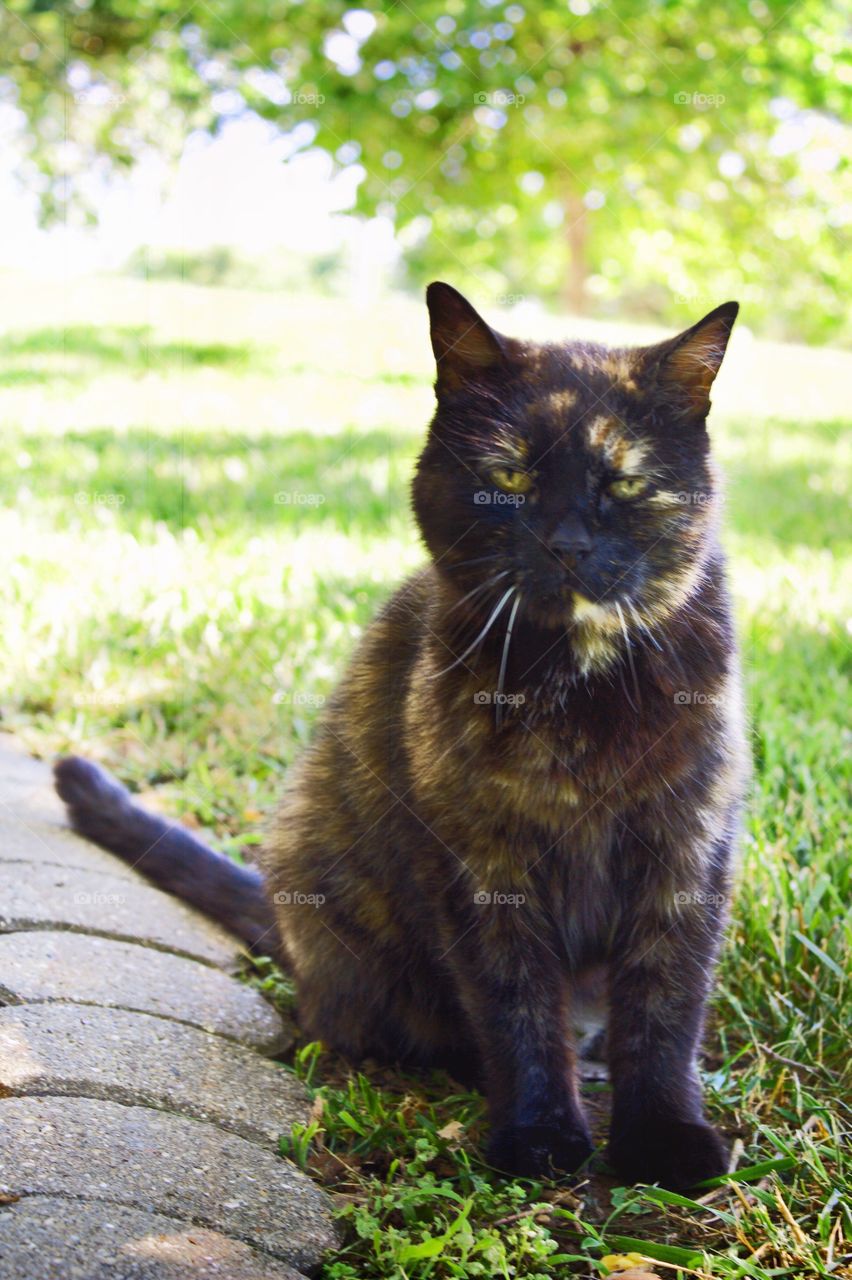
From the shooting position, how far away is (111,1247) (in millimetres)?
1622

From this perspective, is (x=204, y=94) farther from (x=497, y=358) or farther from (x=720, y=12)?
(x=497, y=358)

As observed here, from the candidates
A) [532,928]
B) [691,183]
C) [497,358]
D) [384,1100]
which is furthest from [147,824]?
[691,183]

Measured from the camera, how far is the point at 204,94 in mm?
8805

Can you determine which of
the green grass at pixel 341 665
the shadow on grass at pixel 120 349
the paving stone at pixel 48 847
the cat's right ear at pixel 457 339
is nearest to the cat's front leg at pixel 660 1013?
the green grass at pixel 341 665

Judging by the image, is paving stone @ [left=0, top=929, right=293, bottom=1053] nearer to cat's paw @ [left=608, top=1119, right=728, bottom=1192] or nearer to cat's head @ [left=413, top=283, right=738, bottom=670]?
cat's paw @ [left=608, top=1119, right=728, bottom=1192]

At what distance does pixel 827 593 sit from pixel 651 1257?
3.57 metres

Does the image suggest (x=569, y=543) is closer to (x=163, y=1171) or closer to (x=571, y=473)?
(x=571, y=473)

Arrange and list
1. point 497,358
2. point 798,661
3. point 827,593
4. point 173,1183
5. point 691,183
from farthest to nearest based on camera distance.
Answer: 1. point 691,183
2. point 827,593
3. point 798,661
4. point 497,358
5. point 173,1183

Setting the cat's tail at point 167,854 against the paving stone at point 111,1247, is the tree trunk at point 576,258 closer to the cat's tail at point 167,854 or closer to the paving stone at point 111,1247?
the cat's tail at point 167,854

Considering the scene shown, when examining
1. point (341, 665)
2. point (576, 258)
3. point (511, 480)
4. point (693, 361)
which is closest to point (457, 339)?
point (511, 480)

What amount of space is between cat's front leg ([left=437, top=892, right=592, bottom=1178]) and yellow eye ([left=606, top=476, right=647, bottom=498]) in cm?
77

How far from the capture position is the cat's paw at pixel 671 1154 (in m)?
2.18

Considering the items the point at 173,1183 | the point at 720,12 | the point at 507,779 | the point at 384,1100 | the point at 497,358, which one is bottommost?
the point at 384,1100

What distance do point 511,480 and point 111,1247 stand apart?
4.62 ft
